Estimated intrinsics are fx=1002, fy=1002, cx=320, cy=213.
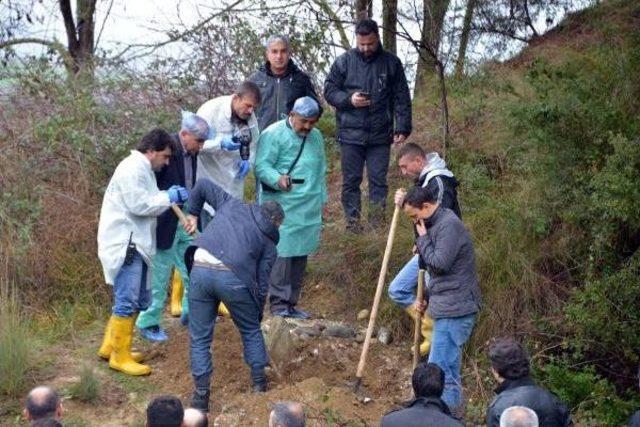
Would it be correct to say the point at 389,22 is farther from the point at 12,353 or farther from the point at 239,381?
the point at 12,353

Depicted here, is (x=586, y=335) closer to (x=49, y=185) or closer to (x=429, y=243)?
(x=429, y=243)

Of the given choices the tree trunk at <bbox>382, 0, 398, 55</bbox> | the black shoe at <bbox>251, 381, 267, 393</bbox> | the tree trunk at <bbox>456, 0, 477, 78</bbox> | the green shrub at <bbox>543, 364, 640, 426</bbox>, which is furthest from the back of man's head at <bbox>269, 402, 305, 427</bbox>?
the tree trunk at <bbox>456, 0, 477, 78</bbox>

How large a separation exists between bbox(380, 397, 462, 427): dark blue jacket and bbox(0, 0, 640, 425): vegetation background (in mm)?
2170

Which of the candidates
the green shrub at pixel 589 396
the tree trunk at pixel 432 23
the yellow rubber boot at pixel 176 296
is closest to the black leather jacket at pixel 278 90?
the yellow rubber boot at pixel 176 296

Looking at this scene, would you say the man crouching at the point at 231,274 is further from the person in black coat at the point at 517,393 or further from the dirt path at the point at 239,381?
the person in black coat at the point at 517,393

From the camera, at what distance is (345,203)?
920 cm

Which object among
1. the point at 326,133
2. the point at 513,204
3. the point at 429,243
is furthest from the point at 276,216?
the point at 326,133

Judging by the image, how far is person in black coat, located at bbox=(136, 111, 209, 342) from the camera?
24.5 ft

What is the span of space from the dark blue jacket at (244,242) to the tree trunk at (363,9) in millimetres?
4952

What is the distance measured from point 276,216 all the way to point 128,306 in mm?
1348

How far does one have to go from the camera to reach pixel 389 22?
11.6 metres

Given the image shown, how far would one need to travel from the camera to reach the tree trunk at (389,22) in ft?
36.4

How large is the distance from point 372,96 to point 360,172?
0.69m

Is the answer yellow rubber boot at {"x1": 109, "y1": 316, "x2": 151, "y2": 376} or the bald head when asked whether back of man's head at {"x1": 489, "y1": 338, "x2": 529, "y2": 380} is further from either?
yellow rubber boot at {"x1": 109, "y1": 316, "x2": 151, "y2": 376}
